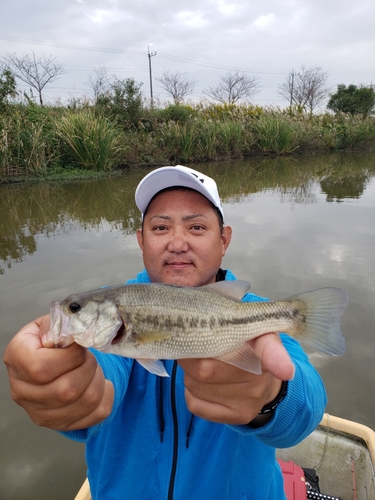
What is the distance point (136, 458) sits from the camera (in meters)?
1.81

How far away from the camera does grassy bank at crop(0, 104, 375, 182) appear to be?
49.2ft

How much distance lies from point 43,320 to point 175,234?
3.48ft

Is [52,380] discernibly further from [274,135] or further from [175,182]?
[274,135]

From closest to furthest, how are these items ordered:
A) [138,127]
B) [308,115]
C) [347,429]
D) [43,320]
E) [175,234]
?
1. [43,320]
2. [175,234]
3. [347,429]
4. [138,127]
5. [308,115]

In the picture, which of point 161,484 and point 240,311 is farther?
point 161,484

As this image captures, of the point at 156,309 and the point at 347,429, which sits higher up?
the point at 156,309

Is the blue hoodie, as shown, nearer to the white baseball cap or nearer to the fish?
the fish

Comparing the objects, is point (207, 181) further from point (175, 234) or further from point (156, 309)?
point (156, 309)

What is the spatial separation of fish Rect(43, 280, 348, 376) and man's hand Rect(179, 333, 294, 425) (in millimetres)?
45

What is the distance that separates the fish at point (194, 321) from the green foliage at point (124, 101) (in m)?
21.9

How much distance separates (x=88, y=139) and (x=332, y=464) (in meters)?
16.1

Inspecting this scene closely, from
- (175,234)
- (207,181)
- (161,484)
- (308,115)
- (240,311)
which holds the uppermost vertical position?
(308,115)

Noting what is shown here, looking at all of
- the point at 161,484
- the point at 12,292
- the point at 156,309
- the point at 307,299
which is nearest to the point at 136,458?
the point at 161,484

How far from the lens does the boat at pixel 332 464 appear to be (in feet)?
7.84
